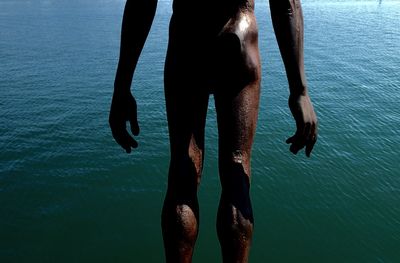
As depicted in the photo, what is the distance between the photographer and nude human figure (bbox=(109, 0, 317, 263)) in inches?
125

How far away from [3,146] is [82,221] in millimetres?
6906

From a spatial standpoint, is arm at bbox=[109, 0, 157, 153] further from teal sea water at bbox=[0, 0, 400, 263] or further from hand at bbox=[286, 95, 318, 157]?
teal sea water at bbox=[0, 0, 400, 263]

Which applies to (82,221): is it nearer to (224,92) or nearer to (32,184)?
(32,184)

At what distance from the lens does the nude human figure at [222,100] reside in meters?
3.18

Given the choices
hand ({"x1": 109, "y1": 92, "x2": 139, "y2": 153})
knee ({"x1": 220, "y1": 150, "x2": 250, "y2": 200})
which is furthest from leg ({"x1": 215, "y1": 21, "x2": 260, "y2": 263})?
hand ({"x1": 109, "y1": 92, "x2": 139, "y2": 153})

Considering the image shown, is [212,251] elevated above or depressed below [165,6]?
above

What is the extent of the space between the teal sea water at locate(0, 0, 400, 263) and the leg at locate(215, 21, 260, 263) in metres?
9.21

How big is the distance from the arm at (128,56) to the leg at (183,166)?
38 cm

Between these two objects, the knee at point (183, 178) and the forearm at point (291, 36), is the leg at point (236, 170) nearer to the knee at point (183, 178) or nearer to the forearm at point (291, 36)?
the knee at point (183, 178)

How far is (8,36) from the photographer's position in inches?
1467

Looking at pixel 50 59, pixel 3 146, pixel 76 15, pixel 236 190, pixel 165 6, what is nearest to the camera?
pixel 236 190

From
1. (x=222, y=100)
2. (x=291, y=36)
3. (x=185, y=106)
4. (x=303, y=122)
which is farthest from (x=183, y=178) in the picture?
(x=291, y=36)

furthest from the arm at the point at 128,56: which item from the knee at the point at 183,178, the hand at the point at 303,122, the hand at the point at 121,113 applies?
the hand at the point at 303,122

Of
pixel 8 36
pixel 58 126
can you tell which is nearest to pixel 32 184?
pixel 58 126
